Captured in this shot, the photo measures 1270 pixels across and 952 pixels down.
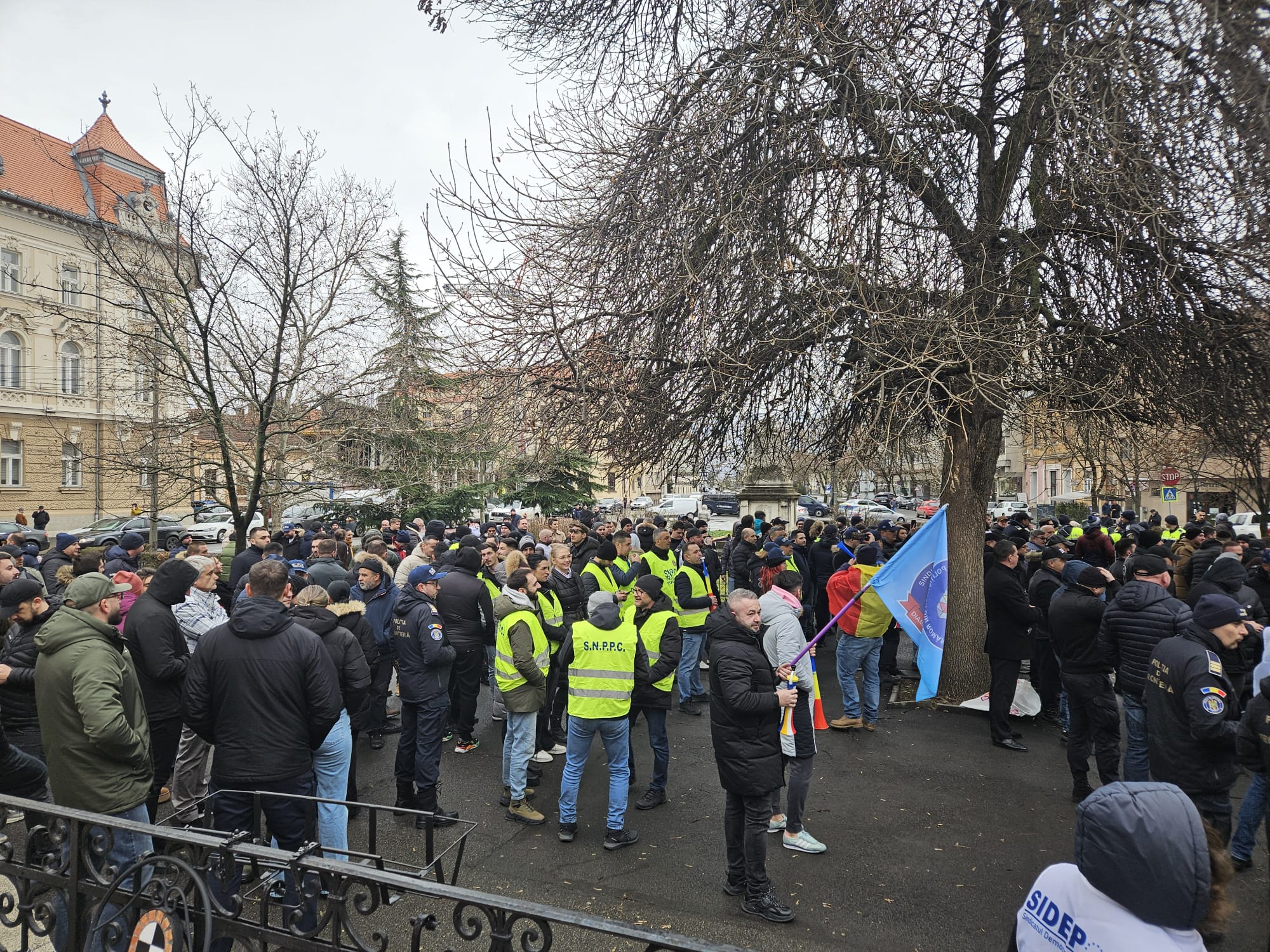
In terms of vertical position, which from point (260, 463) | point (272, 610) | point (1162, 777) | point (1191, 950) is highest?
point (260, 463)

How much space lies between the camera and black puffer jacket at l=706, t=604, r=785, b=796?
4.44 m

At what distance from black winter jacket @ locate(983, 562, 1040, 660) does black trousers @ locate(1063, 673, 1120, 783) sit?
1.20 metres

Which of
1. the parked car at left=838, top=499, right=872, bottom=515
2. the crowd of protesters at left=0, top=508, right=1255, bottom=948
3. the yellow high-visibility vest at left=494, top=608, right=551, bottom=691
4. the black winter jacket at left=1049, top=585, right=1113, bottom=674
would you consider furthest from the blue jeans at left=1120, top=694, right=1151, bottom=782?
the parked car at left=838, top=499, right=872, bottom=515

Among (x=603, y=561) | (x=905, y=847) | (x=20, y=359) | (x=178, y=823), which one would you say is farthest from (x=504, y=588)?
(x=20, y=359)

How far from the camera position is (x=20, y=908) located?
3129mm

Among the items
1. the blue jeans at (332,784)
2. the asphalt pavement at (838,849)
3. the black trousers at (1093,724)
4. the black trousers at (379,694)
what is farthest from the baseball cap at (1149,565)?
the black trousers at (379,694)

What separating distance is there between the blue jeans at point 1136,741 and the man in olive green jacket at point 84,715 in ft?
21.2

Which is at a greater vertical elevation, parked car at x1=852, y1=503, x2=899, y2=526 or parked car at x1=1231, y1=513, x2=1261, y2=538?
parked car at x1=1231, y1=513, x2=1261, y2=538

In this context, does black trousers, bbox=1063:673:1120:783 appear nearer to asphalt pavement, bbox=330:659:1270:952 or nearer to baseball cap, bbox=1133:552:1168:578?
asphalt pavement, bbox=330:659:1270:952

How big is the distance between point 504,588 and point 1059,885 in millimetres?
4753

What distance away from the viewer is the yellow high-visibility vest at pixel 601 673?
5.39 meters

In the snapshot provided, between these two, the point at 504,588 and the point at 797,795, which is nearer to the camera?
the point at 797,795

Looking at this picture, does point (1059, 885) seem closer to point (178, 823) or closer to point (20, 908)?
point (20, 908)

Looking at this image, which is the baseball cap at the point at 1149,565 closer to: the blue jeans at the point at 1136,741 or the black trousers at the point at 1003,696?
the blue jeans at the point at 1136,741
